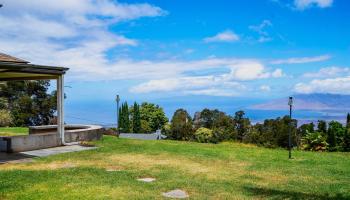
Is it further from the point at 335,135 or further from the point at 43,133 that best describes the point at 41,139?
the point at 335,135

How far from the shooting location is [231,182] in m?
11.2

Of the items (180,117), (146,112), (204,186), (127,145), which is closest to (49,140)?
(127,145)

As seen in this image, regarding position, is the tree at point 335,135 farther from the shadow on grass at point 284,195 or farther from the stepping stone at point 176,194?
the stepping stone at point 176,194

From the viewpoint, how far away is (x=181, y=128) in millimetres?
59281

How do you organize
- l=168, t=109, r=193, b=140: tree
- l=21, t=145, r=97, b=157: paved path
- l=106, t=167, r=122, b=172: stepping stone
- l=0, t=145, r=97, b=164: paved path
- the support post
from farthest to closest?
1. l=168, t=109, r=193, b=140: tree
2. the support post
3. l=21, t=145, r=97, b=157: paved path
4. l=0, t=145, r=97, b=164: paved path
5. l=106, t=167, r=122, b=172: stepping stone

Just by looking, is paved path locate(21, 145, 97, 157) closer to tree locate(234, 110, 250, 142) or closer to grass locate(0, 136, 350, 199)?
grass locate(0, 136, 350, 199)

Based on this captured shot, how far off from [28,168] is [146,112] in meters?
67.1

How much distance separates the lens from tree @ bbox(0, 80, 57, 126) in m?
40.7

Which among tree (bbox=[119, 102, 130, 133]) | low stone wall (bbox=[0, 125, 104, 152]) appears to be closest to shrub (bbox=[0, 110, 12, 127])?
low stone wall (bbox=[0, 125, 104, 152])

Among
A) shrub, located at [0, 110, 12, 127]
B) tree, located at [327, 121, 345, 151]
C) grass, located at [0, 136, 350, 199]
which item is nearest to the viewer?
grass, located at [0, 136, 350, 199]

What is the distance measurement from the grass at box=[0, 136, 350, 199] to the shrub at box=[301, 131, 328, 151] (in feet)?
21.0

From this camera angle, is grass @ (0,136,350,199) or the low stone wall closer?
grass @ (0,136,350,199)

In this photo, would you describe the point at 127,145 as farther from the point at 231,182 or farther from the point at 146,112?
the point at 146,112

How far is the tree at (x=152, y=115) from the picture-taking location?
263 ft
